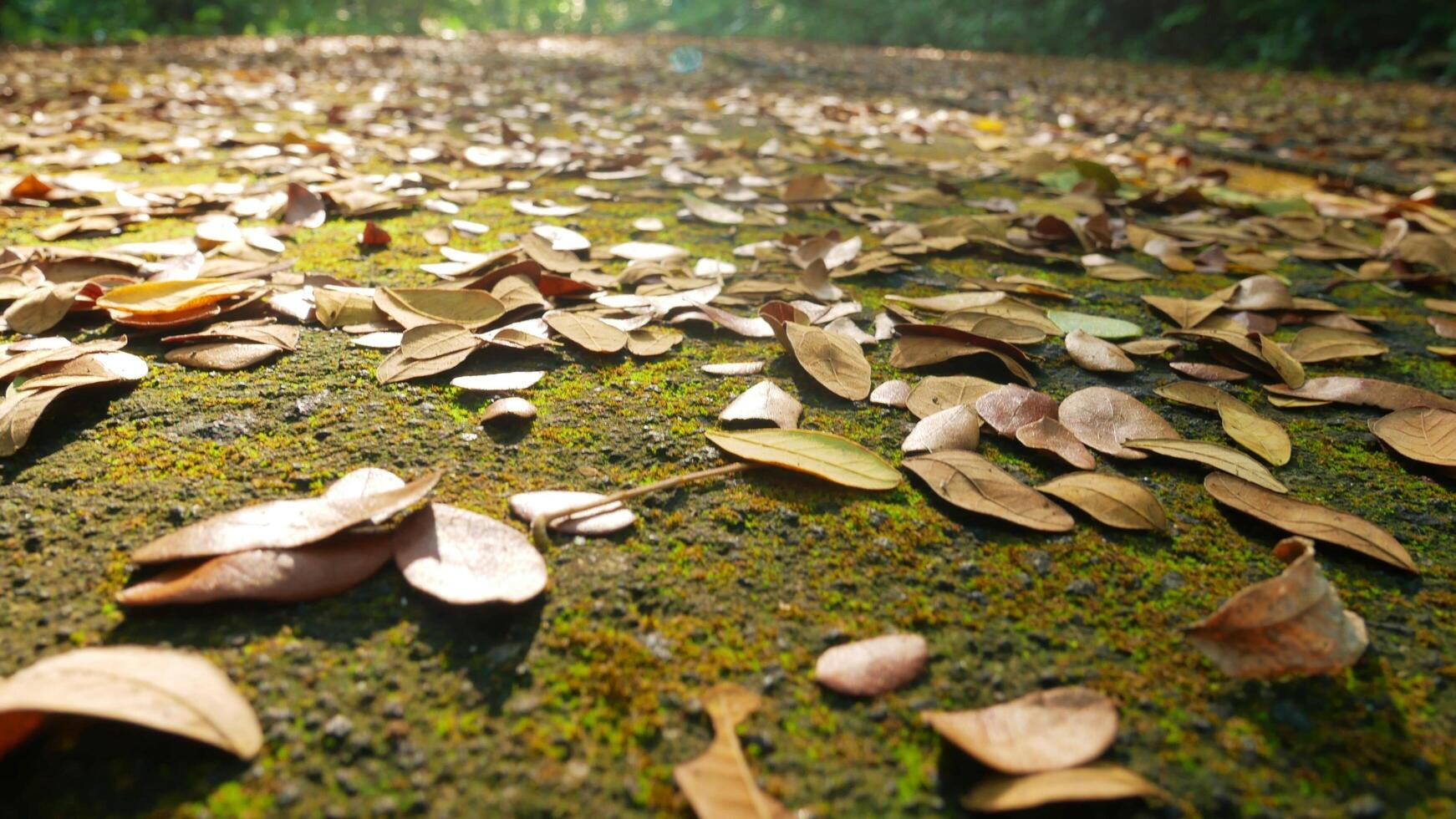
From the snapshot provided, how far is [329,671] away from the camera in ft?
2.07

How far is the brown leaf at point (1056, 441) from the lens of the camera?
37.4 inches

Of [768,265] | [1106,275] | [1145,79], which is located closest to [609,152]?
[768,265]

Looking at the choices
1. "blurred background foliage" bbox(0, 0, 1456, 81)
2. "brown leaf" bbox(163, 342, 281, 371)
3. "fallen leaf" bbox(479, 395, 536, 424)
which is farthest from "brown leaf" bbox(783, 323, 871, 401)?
"blurred background foliage" bbox(0, 0, 1456, 81)

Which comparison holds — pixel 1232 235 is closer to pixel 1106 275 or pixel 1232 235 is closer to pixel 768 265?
pixel 1106 275

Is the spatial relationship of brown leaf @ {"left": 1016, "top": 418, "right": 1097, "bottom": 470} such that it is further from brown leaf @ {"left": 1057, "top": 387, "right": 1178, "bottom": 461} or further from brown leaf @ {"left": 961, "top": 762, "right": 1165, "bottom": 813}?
brown leaf @ {"left": 961, "top": 762, "right": 1165, "bottom": 813}

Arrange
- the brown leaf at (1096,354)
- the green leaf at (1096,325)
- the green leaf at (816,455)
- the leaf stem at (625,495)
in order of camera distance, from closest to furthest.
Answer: the leaf stem at (625,495) → the green leaf at (816,455) → the brown leaf at (1096,354) → the green leaf at (1096,325)

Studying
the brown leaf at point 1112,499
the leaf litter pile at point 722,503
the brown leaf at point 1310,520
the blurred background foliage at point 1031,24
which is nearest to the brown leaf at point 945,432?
the leaf litter pile at point 722,503

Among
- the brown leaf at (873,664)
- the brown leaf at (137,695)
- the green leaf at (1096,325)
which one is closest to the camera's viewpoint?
the brown leaf at (137,695)

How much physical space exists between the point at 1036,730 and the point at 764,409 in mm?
513

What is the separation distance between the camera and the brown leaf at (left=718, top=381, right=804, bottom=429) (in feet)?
3.33

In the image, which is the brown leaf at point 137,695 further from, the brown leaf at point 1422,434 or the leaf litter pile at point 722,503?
the brown leaf at point 1422,434

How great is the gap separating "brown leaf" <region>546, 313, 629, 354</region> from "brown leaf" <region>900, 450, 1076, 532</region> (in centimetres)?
47

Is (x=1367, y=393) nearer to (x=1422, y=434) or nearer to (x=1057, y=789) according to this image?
(x=1422, y=434)

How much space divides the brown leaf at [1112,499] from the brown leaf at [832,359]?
291mm
